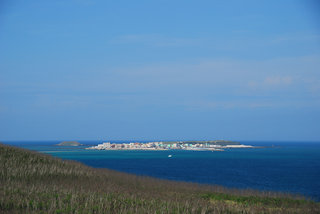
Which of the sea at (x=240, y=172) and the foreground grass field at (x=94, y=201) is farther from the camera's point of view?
the sea at (x=240, y=172)

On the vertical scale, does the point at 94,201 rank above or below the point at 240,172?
above

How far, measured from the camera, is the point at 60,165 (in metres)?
38.6

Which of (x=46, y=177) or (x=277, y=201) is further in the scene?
(x=46, y=177)

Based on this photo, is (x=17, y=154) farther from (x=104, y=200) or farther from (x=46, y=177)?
(x=104, y=200)

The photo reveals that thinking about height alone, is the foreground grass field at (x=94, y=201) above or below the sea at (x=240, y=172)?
above

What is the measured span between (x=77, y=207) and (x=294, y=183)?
46.4 meters

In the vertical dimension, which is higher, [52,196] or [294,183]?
[52,196]

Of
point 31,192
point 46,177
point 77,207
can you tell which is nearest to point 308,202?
point 77,207

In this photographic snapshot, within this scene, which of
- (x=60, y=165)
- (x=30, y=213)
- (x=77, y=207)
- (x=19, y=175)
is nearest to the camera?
(x=30, y=213)

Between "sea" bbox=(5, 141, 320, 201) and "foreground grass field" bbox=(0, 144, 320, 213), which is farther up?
"foreground grass field" bbox=(0, 144, 320, 213)

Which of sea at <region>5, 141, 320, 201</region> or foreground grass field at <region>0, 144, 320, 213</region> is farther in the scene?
sea at <region>5, 141, 320, 201</region>

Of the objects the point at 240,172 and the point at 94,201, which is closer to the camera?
the point at 94,201

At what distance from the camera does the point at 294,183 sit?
56031mm

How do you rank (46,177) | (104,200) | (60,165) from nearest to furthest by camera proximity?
(104,200) → (46,177) → (60,165)
